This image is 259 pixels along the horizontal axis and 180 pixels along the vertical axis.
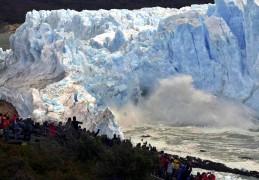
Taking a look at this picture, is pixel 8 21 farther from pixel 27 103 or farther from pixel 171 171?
pixel 171 171

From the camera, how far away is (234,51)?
20.8 metres

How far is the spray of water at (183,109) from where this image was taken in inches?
774

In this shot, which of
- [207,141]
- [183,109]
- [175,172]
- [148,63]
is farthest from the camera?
[148,63]

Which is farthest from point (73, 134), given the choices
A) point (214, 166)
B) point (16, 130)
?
point (214, 166)

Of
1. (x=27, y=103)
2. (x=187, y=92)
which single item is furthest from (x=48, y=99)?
(x=187, y=92)

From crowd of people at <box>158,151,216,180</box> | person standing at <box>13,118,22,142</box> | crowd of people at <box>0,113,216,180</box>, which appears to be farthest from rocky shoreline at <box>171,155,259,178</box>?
person standing at <box>13,118,22,142</box>

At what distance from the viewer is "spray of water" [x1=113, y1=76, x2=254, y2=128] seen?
19.7 meters

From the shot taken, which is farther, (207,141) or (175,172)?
(207,141)

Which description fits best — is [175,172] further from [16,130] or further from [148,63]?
[148,63]

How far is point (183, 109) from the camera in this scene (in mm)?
20516

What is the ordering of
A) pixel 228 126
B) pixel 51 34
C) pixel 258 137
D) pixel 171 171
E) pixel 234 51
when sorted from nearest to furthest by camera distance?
pixel 171 171 → pixel 258 137 → pixel 228 126 → pixel 234 51 → pixel 51 34

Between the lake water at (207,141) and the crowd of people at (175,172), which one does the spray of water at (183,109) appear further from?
the crowd of people at (175,172)

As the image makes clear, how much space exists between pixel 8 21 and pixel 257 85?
60577 millimetres

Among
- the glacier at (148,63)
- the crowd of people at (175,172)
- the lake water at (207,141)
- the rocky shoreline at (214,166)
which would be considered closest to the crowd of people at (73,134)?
the crowd of people at (175,172)
